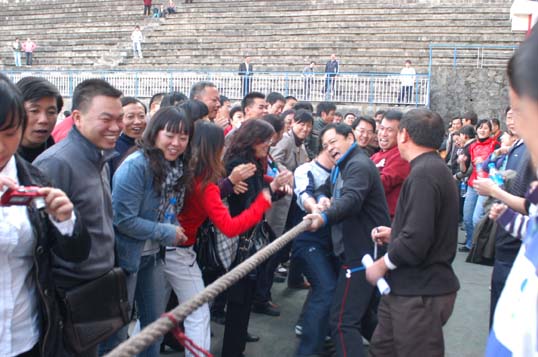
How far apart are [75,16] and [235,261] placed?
22.4 metres

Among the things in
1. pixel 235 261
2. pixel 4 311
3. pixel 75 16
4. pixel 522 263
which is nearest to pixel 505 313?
pixel 522 263

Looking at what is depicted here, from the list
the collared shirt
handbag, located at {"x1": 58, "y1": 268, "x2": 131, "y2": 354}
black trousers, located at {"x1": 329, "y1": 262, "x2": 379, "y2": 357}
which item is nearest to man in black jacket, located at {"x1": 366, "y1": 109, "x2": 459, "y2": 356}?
black trousers, located at {"x1": 329, "y1": 262, "x2": 379, "y2": 357}

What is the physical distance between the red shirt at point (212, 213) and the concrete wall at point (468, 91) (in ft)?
34.9

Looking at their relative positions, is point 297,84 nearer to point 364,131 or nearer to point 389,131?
point 364,131

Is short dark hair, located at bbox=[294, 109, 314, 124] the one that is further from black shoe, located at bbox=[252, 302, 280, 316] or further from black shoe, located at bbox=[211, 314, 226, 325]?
black shoe, located at bbox=[211, 314, 226, 325]

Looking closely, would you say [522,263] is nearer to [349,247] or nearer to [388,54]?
[349,247]

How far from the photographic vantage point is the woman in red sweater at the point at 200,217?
3.09m

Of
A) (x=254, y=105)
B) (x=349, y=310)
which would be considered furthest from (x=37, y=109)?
(x=254, y=105)

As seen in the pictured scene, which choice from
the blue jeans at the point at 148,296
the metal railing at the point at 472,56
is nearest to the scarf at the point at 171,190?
the blue jeans at the point at 148,296

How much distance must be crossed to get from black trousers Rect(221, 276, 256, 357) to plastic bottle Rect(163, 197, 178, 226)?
753 mm

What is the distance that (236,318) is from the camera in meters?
3.54

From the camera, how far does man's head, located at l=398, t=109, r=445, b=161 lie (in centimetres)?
282

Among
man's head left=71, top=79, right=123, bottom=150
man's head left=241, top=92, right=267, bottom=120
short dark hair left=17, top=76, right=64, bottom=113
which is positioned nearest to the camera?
man's head left=71, top=79, right=123, bottom=150

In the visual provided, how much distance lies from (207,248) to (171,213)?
1.76 feet
